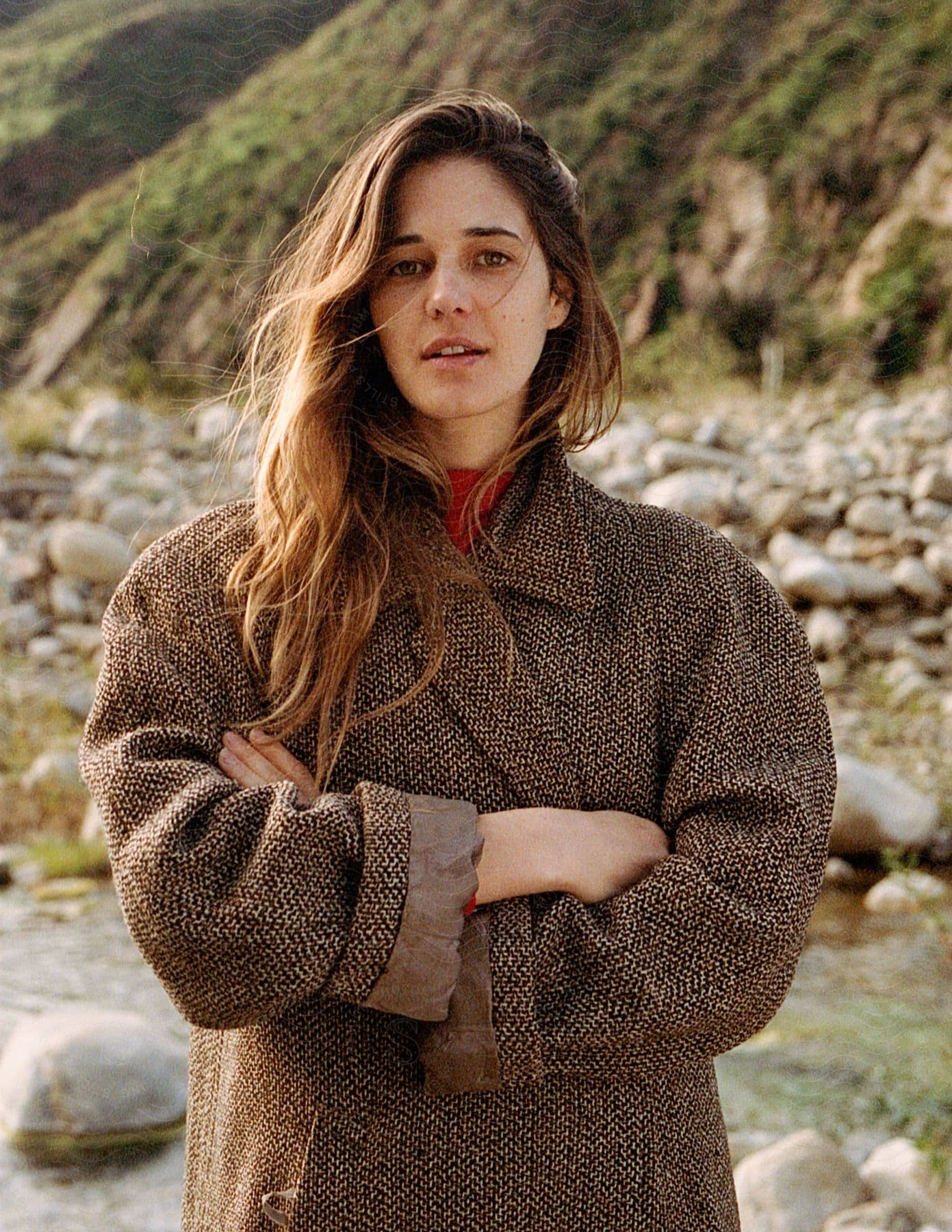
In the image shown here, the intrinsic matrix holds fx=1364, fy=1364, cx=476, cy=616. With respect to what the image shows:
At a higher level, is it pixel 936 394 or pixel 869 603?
pixel 936 394

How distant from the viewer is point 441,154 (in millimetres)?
1355

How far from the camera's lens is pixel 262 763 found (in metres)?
1.27

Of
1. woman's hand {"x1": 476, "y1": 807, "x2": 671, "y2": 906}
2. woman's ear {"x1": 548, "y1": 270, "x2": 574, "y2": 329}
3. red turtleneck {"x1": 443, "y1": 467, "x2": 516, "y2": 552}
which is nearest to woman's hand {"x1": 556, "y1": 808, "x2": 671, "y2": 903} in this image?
woman's hand {"x1": 476, "y1": 807, "x2": 671, "y2": 906}

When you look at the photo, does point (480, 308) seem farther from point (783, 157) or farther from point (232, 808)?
point (783, 157)

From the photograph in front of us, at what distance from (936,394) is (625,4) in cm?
388

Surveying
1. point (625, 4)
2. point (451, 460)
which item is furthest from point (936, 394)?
point (451, 460)

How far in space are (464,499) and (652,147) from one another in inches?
344

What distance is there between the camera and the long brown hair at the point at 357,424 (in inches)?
52.0

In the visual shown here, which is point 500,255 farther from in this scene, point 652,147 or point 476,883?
point 652,147

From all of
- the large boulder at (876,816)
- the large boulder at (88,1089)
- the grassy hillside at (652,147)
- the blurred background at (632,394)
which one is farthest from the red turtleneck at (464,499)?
the grassy hillside at (652,147)

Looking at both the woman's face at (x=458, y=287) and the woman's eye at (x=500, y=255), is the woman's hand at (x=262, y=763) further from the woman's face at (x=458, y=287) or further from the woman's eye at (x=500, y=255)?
the woman's eye at (x=500, y=255)

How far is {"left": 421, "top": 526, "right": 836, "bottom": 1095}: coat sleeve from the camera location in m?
1.17

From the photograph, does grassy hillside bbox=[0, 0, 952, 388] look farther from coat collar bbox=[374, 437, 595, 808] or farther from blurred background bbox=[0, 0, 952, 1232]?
coat collar bbox=[374, 437, 595, 808]

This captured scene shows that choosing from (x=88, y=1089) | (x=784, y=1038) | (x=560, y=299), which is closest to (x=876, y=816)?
(x=784, y=1038)
